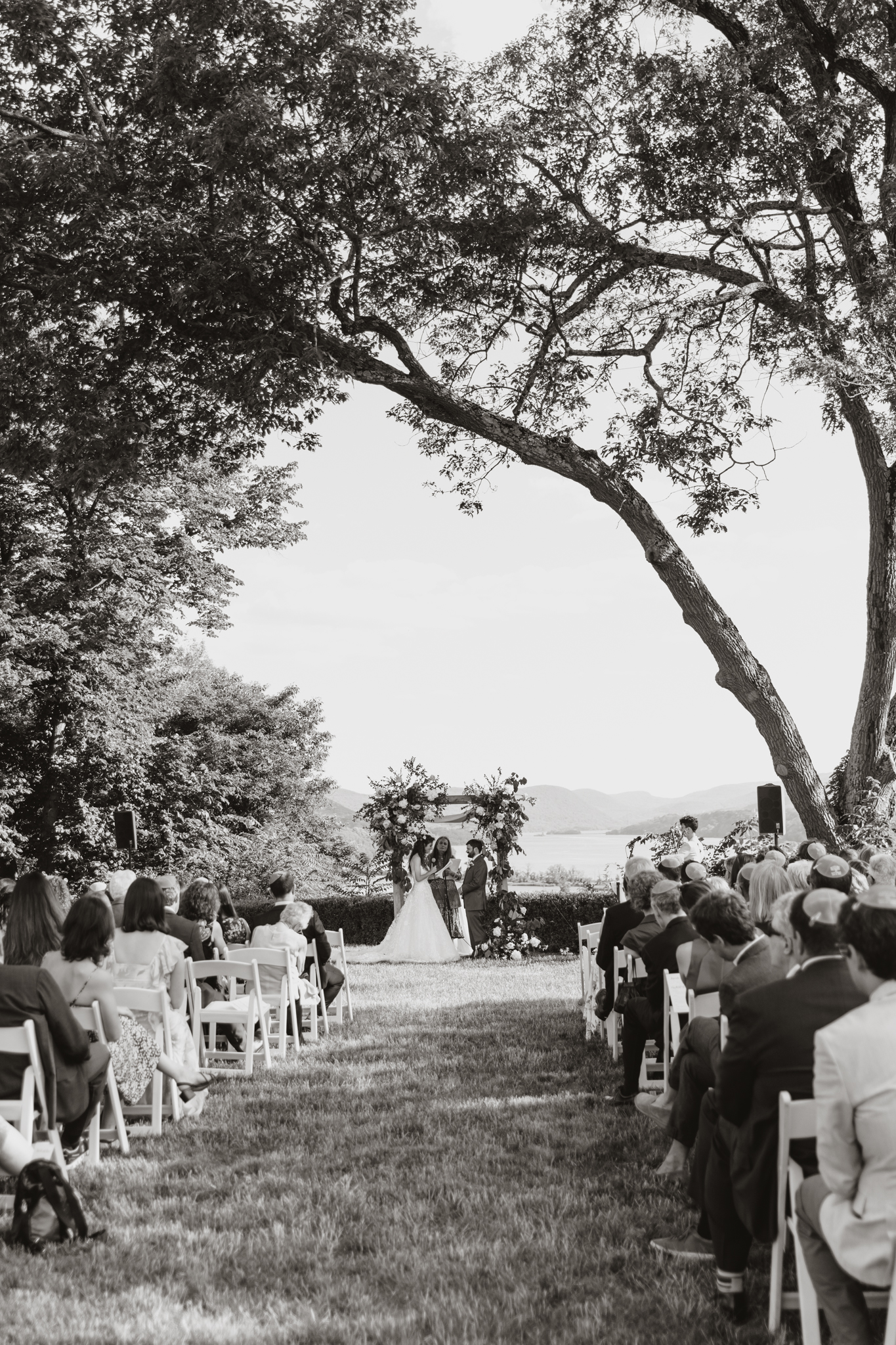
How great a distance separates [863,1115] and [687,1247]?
176 centimetres

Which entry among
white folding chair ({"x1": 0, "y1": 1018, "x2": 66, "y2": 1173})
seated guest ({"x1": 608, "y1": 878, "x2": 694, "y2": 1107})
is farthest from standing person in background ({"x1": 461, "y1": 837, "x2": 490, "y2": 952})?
white folding chair ({"x1": 0, "y1": 1018, "x2": 66, "y2": 1173})

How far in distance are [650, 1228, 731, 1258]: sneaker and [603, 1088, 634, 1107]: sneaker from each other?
2.42 m

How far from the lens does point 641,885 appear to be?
709 centimetres

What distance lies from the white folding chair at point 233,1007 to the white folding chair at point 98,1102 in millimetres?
1229

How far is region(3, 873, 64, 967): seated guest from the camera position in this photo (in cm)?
559

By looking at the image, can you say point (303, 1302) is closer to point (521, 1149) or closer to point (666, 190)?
point (521, 1149)

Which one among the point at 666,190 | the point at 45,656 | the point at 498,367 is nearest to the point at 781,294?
the point at 666,190

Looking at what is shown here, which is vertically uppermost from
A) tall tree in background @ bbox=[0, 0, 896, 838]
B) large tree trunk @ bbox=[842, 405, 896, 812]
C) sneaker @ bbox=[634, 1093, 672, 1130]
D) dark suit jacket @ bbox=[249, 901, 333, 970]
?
tall tree in background @ bbox=[0, 0, 896, 838]

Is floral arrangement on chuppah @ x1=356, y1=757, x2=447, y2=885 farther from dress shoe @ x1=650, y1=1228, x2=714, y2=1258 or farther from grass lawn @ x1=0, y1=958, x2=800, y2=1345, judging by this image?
dress shoe @ x1=650, y1=1228, x2=714, y2=1258

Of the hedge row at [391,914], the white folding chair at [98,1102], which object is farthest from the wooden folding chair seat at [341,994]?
the hedge row at [391,914]

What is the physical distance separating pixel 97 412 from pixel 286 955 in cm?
684

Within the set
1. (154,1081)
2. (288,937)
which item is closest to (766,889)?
(154,1081)

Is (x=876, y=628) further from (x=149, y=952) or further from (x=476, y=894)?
(x=149, y=952)

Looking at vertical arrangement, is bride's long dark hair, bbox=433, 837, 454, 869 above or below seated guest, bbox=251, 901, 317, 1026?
above
